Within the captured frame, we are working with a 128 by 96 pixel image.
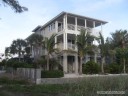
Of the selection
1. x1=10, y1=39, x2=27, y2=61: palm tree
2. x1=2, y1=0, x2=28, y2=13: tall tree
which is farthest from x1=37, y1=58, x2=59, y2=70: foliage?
x1=2, y1=0, x2=28, y2=13: tall tree

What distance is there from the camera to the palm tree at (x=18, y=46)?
46781 millimetres

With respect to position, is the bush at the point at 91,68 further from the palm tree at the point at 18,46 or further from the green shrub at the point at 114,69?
the palm tree at the point at 18,46

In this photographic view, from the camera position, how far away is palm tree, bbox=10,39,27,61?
46.8m

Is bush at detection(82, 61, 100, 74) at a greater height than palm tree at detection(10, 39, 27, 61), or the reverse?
palm tree at detection(10, 39, 27, 61)

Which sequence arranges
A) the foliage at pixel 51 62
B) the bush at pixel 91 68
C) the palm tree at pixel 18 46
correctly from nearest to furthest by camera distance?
the bush at pixel 91 68 < the foliage at pixel 51 62 < the palm tree at pixel 18 46

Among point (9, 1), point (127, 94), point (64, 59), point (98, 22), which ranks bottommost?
point (127, 94)

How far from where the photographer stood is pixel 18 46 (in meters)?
46.8

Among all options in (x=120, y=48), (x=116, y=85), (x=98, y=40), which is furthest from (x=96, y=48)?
(x=116, y=85)

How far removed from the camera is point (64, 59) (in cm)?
3247

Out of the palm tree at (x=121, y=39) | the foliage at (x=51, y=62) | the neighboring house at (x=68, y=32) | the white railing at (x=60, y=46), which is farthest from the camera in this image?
the palm tree at (x=121, y=39)

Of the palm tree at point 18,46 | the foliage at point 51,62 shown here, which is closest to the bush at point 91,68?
the foliage at point 51,62

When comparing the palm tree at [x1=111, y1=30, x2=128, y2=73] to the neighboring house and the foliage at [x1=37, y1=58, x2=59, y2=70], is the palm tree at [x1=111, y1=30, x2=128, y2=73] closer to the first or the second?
the neighboring house

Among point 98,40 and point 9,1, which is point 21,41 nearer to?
point 98,40

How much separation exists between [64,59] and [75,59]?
1798 mm
